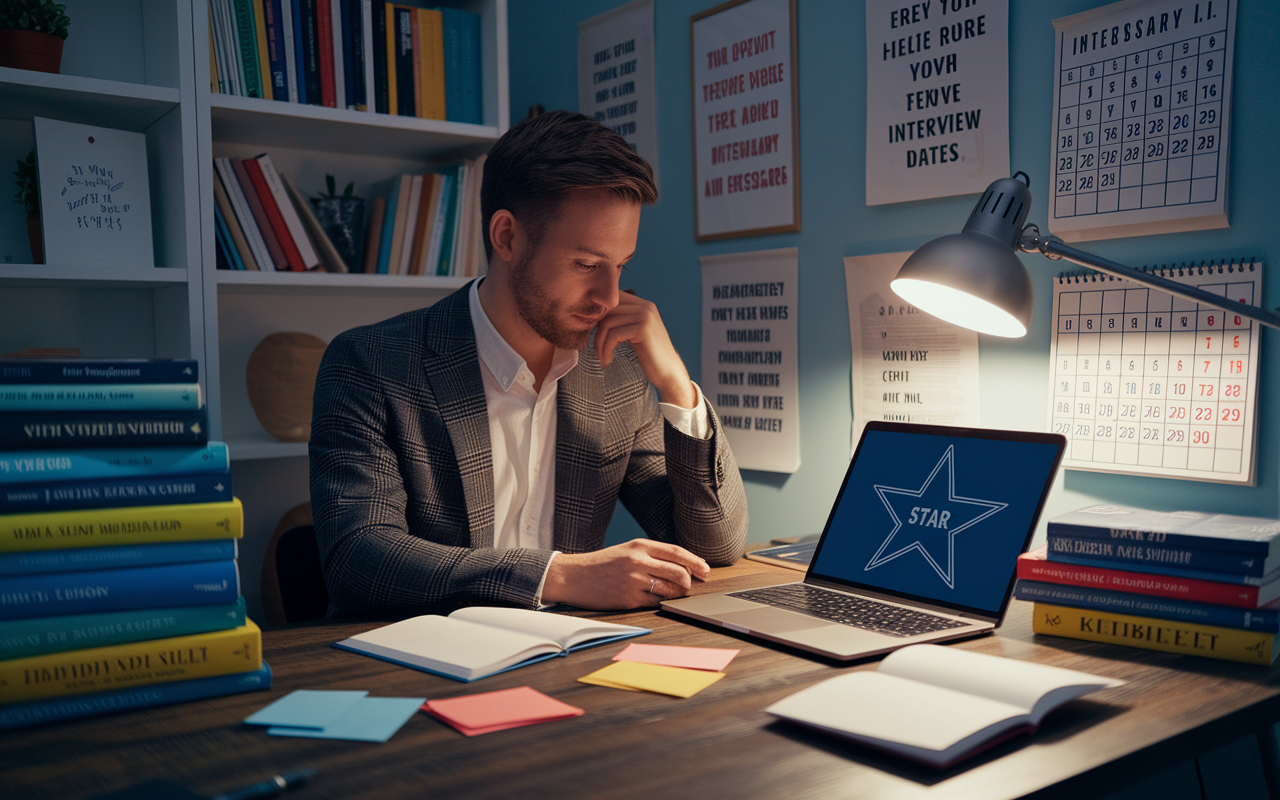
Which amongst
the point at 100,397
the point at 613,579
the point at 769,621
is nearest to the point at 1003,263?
the point at 769,621

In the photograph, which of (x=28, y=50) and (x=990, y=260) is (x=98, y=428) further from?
(x=28, y=50)

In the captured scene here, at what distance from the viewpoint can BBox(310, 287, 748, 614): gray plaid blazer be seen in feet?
4.08

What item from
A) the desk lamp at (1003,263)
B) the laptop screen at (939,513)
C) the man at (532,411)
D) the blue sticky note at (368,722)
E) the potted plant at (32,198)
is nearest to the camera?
the blue sticky note at (368,722)

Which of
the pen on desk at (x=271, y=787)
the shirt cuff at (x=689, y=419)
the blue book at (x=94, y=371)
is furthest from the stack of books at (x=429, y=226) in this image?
the pen on desk at (x=271, y=787)

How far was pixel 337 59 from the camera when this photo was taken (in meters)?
2.15

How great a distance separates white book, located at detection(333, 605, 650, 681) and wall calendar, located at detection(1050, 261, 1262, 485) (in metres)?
0.79

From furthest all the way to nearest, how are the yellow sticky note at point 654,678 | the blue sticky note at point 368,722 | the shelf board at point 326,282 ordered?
the shelf board at point 326,282
the yellow sticky note at point 654,678
the blue sticky note at point 368,722

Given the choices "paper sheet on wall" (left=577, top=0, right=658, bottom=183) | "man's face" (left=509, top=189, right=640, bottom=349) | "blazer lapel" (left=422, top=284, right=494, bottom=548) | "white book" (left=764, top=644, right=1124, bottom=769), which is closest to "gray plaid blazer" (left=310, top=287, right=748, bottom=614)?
"blazer lapel" (left=422, top=284, right=494, bottom=548)

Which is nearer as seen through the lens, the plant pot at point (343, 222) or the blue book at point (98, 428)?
the blue book at point (98, 428)

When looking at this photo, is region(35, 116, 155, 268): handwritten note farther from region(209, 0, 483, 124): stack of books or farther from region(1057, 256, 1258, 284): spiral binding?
region(1057, 256, 1258, 284): spiral binding

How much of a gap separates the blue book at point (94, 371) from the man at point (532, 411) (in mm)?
414

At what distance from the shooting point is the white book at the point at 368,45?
2164mm

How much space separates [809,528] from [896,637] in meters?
0.88

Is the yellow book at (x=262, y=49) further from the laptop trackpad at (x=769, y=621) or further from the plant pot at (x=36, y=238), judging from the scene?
the laptop trackpad at (x=769, y=621)
